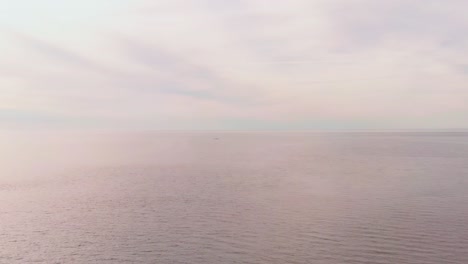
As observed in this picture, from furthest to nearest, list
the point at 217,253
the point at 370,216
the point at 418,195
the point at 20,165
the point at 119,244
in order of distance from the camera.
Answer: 1. the point at 20,165
2. the point at 418,195
3. the point at 370,216
4. the point at 119,244
5. the point at 217,253

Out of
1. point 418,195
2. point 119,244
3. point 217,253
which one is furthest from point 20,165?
point 418,195

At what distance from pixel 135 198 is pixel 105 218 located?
7259 mm

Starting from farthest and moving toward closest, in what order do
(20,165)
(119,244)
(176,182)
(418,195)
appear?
(20,165) < (176,182) < (418,195) < (119,244)

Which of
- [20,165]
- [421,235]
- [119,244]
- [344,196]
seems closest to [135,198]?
[119,244]

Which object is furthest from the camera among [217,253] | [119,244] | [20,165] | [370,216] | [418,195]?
[20,165]

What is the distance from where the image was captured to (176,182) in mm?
44594

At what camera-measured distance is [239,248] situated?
20.7 metres

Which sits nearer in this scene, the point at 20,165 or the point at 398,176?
the point at 398,176

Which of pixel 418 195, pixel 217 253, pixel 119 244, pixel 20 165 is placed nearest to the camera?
pixel 217 253

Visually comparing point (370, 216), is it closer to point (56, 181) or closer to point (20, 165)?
point (56, 181)

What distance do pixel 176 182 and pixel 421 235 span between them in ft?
94.6

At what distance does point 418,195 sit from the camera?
34094 mm

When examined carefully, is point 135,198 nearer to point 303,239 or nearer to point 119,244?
point 119,244

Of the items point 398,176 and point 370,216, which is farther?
point 398,176
